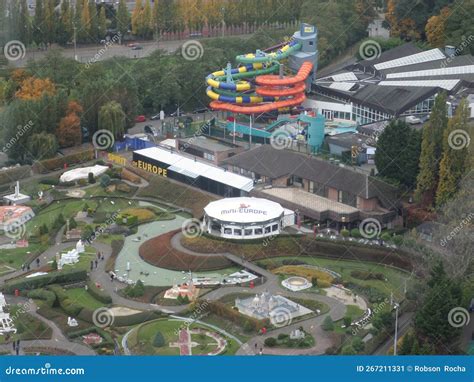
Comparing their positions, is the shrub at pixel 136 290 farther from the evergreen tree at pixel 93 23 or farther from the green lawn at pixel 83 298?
the evergreen tree at pixel 93 23

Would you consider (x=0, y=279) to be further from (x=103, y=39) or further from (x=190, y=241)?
(x=103, y=39)

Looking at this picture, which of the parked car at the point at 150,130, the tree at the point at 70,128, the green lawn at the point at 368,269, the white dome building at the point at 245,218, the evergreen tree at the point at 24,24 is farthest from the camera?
the evergreen tree at the point at 24,24

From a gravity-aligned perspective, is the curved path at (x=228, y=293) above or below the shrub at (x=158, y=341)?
below

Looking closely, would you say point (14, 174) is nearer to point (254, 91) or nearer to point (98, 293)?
point (254, 91)

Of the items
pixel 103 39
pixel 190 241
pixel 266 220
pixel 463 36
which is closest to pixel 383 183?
pixel 266 220

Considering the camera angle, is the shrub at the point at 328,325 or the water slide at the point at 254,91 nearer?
the shrub at the point at 328,325

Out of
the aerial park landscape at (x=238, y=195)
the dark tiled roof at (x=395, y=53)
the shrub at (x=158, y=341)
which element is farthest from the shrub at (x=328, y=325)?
the dark tiled roof at (x=395, y=53)

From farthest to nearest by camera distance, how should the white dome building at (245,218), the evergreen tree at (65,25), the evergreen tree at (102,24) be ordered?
1. the evergreen tree at (102,24)
2. the evergreen tree at (65,25)
3. the white dome building at (245,218)
